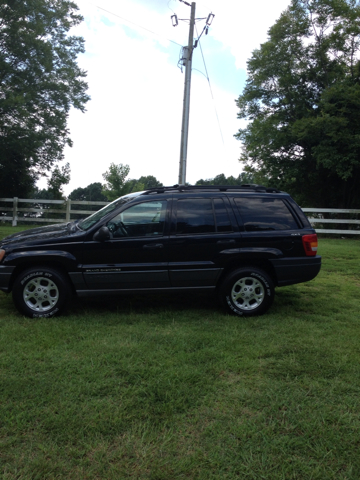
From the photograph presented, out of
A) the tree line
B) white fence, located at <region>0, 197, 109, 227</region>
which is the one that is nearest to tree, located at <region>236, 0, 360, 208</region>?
the tree line

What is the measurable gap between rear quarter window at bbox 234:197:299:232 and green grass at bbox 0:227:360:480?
1285mm

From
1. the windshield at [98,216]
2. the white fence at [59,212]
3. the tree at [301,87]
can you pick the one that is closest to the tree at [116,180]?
the tree at [301,87]

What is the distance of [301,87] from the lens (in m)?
25.1

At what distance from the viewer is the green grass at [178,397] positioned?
A: 2336mm

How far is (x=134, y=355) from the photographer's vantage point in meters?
3.77

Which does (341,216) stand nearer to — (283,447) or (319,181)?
(319,181)

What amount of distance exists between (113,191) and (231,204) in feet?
194

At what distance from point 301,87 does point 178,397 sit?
26044 millimetres

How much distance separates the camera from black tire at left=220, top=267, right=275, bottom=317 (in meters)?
5.23

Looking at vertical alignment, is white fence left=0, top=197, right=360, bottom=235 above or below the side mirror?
above

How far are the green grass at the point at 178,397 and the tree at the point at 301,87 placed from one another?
65.6 feet

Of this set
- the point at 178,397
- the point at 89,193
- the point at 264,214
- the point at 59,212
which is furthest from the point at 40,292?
the point at 89,193

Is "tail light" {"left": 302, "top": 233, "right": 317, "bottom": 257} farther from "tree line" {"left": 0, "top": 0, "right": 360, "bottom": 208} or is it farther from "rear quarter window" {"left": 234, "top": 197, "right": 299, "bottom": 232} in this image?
"tree line" {"left": 0, "top": 0, "right": 360, "bottom": 208}

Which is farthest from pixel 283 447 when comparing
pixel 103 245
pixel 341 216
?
pixel 341 216
